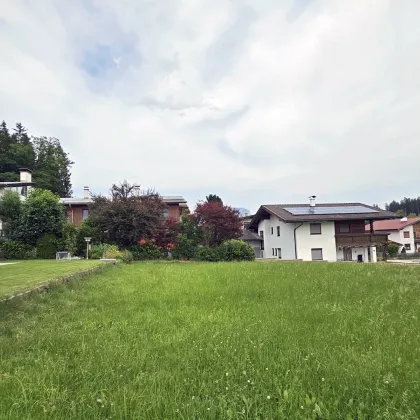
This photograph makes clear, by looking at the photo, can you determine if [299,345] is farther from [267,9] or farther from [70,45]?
[70,45]

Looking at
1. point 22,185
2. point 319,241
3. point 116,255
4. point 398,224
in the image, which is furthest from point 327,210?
point 22,185

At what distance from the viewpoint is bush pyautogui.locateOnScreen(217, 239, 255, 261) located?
24.0 meters

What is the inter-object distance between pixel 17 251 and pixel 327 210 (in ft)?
84.5

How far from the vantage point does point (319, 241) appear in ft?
102

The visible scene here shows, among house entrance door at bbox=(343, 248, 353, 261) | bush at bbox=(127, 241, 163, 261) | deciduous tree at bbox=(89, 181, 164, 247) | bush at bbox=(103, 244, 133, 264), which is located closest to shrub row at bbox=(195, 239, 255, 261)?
bush at bbox=(127, 241, 163, 261)

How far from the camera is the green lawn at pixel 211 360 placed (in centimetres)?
232

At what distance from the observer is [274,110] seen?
14633 millimetres

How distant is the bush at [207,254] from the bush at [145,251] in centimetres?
288

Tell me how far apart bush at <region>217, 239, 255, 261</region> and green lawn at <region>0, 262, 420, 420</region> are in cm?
1811

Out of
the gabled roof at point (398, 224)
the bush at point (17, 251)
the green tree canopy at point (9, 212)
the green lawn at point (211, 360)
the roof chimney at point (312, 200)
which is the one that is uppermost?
the roof chimney at point (312, 200)

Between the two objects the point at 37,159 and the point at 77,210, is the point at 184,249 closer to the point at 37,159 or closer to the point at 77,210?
the point at 77,210

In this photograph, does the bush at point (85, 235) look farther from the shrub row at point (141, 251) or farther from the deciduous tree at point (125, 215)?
the shrub row at point (141, 251)

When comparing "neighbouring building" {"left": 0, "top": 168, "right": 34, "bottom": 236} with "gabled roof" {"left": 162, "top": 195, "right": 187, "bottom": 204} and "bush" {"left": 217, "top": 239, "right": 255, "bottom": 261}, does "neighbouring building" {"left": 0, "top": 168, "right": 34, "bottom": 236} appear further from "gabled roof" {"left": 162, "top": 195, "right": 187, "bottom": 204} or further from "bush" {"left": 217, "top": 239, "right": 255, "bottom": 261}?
"bush" {"left": 217, "top": 239, "right": 255, "bottom": 261}

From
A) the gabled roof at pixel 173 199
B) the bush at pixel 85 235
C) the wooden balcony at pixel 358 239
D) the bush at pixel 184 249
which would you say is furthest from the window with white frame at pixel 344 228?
the bush at pixel 85 235
